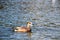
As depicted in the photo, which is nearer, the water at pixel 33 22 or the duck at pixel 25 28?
the water at pixel 33 22

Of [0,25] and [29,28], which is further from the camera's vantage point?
[0,25]

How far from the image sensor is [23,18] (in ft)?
74.1

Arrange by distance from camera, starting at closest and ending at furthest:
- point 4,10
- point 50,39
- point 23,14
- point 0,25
Answer: point 50,39
point 0,25
point 23,14
point 4,10

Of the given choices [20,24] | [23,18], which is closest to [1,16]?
[23,18]

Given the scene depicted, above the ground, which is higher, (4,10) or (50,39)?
(4,10)

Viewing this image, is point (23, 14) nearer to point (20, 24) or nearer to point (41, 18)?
point (41, 18)

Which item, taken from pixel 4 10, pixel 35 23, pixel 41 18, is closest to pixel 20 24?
pixel 35 23

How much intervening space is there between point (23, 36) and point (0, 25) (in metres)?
3.10

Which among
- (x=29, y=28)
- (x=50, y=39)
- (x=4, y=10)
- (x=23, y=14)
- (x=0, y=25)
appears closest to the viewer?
(x=50, y=39)

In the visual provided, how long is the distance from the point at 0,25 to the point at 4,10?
21.6 ft

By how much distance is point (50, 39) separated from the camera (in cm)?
1666

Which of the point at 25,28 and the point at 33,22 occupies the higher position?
the point at 33,22

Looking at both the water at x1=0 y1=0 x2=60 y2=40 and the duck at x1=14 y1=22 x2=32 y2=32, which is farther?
the duck at x1=14 y1=22 x2=32 y2=32

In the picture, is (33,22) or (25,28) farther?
(33,22)
